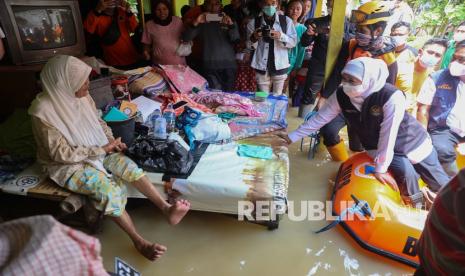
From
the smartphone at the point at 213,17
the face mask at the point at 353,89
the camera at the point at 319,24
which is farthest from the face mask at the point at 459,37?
the smartphone at the point at 213,17

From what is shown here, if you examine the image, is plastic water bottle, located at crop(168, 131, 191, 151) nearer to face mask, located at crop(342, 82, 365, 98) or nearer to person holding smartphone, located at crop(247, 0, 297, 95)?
face mask, located at crop(342, 82, 365, 98)

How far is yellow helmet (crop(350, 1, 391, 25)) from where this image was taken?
8.56ft

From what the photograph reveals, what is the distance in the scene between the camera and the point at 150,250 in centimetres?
183

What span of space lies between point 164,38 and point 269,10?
1206mm

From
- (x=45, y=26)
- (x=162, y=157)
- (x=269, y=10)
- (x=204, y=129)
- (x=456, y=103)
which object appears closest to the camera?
(x=162, y=157)

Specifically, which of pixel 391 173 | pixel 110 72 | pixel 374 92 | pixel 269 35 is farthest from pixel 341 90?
pixel 110 72

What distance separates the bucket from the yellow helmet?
218cm

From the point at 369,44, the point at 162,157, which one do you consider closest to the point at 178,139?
the point at 162,157

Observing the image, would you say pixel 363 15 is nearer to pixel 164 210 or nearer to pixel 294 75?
pixel 294 75

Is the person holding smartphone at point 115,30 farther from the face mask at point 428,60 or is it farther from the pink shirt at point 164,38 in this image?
the face mask at point 428,60

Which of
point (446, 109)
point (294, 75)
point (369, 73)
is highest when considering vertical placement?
point (369, 73)

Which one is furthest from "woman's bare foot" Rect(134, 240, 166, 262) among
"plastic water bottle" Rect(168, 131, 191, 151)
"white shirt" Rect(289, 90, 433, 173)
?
"white shirt" Rect(289, 90, 433, 173)

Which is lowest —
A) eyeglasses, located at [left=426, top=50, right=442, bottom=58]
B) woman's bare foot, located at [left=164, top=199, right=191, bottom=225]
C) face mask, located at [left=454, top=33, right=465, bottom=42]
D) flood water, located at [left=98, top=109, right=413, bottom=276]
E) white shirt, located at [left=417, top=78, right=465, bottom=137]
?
flood water, located at [left=98, top=109, right=413, bottom=276]

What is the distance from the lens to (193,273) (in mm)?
1818
